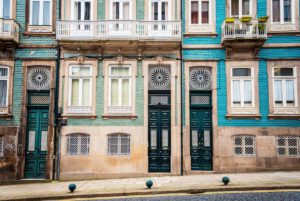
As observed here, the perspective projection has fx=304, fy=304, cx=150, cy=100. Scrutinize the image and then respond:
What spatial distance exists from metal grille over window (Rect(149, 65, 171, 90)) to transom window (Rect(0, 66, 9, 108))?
7635 millimetres

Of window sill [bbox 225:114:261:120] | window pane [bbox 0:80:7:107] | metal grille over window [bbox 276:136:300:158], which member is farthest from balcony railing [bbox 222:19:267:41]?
window pane [bbox 0:80:7:107]

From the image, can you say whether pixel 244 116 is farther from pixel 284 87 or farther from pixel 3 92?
pixel 3 92

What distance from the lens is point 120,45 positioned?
16.0 metres

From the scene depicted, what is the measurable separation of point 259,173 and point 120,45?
9.47m

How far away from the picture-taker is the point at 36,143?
15.9 meters

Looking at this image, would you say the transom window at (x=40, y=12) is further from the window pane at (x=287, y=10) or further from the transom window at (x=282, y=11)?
the window pane at (x=287, y=10)

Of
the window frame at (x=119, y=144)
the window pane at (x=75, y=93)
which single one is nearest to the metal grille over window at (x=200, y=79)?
the window frame at (x=119, y=144)

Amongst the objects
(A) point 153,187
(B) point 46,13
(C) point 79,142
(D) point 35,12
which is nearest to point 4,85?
(D) point 35,12

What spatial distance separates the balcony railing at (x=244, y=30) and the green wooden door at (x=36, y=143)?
10.4 m

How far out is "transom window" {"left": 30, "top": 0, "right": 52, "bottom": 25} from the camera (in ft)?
54.8

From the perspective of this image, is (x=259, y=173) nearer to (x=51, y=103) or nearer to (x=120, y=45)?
(x=120, y=45)

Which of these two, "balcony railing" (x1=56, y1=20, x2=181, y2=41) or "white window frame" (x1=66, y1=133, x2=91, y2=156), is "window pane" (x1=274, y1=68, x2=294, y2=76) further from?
"white window frame" (x1=66, y1=133, x2=91, y2=156)

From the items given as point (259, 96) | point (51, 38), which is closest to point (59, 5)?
point (51, 38)

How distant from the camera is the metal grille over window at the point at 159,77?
1628 cm
